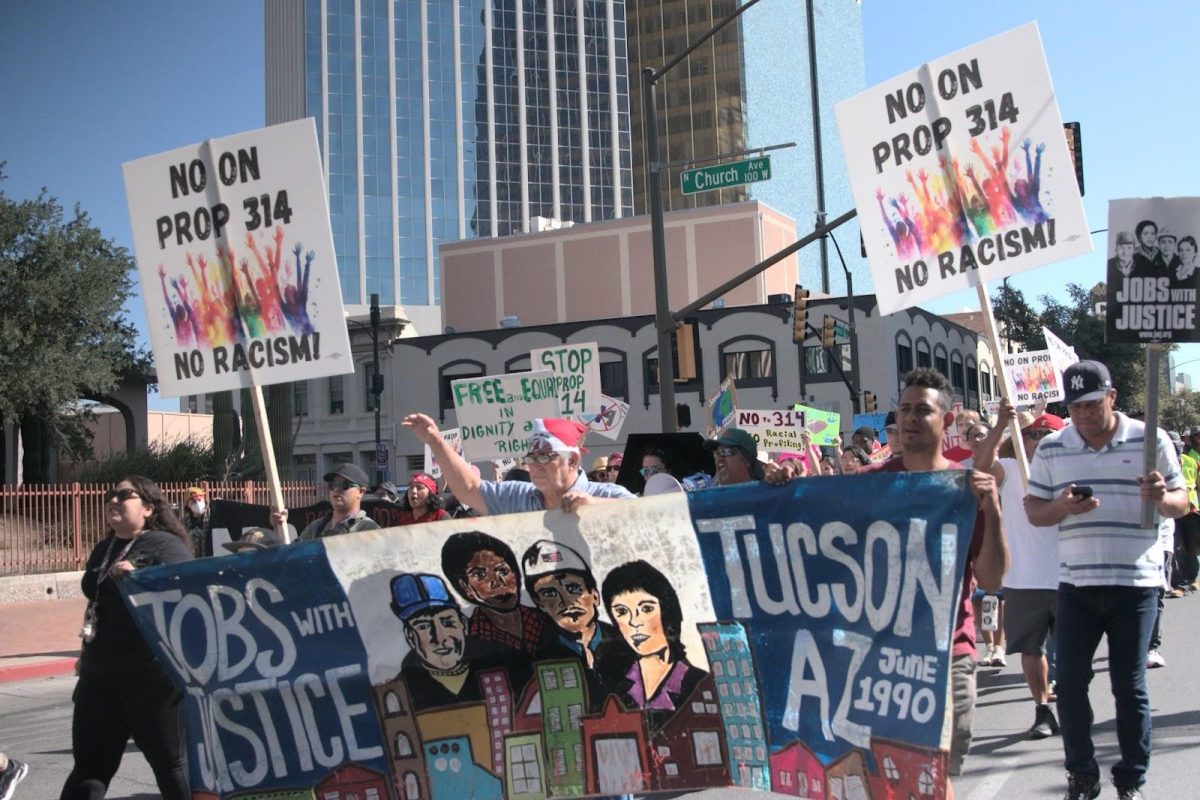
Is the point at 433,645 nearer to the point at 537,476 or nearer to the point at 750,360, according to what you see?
the point at 537,476

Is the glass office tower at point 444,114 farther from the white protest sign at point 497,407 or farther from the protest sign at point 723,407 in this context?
the white protest sign at point 497,407

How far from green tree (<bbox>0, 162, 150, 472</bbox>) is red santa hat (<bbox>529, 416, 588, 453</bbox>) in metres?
26.5

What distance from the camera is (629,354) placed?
50.9 meters

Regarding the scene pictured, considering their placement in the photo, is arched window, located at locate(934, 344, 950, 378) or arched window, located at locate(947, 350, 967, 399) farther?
arched window, located at locate(947, 350, 967, 399)

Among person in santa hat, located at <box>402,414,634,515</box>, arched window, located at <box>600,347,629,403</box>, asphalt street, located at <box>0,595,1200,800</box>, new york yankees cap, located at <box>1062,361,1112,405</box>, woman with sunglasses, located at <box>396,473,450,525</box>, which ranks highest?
arched window, located at <box>600,347,629,403</box>

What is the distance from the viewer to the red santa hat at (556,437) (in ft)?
17.5

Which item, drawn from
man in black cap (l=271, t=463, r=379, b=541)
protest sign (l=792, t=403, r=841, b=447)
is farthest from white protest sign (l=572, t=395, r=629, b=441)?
man in black cap (l=271, t=463, r=379, b=541)

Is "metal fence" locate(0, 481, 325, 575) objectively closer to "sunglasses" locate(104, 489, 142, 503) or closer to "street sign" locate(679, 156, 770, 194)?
"street sign" locate(679, 156, 770, 194)

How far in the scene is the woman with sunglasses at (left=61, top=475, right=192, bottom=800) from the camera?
5297 mm

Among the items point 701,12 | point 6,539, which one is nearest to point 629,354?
point 6,539

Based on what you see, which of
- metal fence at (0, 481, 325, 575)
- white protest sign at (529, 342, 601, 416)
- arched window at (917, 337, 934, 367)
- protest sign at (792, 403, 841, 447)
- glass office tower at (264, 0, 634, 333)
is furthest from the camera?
glass office tower at (264, 0, 634, 333)

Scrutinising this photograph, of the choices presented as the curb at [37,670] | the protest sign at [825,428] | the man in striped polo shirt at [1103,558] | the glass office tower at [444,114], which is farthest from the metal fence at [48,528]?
the glass office tower at [444,114]

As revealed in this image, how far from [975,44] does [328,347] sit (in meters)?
3.43

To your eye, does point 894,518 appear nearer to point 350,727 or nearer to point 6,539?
point 350,727
